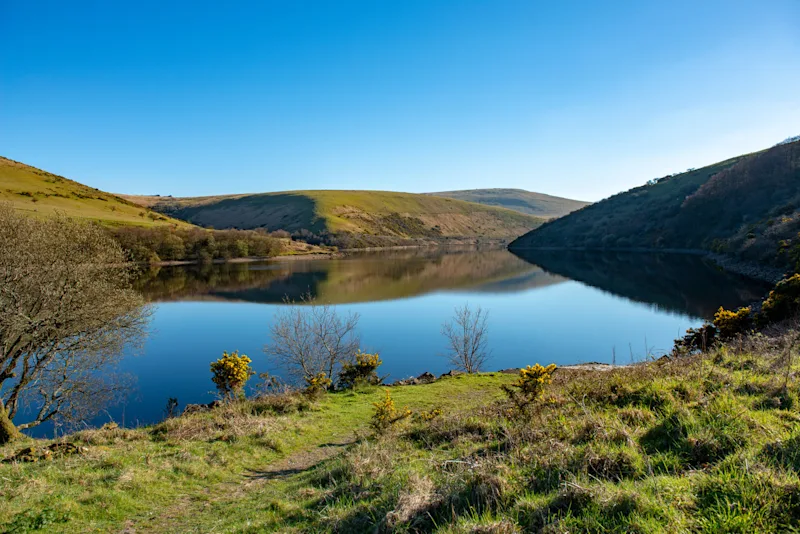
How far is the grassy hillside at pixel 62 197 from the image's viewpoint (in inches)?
3516

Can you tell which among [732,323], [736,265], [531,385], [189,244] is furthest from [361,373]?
[189,244]

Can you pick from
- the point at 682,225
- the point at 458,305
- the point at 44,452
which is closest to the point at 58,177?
the point at 458,305

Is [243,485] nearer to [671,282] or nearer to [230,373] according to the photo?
[230,373]

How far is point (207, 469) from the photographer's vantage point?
348 inches

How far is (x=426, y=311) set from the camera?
42.1 metres

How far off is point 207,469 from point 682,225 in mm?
113761

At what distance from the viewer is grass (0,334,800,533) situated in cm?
396

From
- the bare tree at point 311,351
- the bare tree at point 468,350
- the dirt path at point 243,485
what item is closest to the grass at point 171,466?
the dirt path at point 243,485

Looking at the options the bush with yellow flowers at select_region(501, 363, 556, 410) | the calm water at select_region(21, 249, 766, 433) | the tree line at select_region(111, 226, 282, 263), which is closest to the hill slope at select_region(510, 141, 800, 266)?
the calm water at select_region(21, 249, 766, 433)

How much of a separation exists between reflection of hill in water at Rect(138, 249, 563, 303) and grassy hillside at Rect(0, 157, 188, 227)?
29.5 metres

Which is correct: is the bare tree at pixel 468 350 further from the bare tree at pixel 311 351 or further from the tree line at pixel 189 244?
the tree line at pixel 189 244

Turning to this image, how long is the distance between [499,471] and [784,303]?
2366cm

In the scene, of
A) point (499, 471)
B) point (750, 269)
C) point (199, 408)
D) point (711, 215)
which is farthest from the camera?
point (711, 215)

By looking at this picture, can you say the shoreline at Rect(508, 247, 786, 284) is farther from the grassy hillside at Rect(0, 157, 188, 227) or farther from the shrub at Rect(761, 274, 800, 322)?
the grassy hillside at Rect(0, 157, 188, 227)
